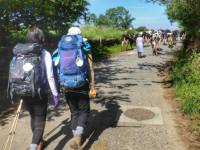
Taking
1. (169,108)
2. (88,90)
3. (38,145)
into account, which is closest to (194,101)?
(169,108)

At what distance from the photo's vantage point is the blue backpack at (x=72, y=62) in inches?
259

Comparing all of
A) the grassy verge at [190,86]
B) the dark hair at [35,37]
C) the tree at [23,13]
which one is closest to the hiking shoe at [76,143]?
the dark hair at [35,37]

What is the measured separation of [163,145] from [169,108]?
3.12 meters

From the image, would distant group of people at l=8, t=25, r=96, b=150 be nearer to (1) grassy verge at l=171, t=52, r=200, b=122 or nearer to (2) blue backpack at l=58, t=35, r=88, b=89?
(2) blue backpack at l=58, t=35, r=88, b=89

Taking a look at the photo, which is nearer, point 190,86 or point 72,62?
point 72,62

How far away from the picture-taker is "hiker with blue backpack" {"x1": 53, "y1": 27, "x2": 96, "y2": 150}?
21.6 ft

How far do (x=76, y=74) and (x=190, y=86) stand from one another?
18.1ft

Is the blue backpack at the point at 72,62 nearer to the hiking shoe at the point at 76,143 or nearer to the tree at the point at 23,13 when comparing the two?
the hiking shoe at the point at 76,143

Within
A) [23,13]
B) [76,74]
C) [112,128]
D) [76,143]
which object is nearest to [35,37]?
[76,74]

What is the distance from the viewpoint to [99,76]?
53.7 feet

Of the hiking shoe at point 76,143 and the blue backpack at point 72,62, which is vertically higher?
the blue backpack at point 72,62

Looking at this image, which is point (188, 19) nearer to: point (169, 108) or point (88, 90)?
point (169, 108)

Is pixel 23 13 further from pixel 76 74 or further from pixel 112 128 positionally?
pixel 76 74

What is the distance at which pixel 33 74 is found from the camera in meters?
5.90
